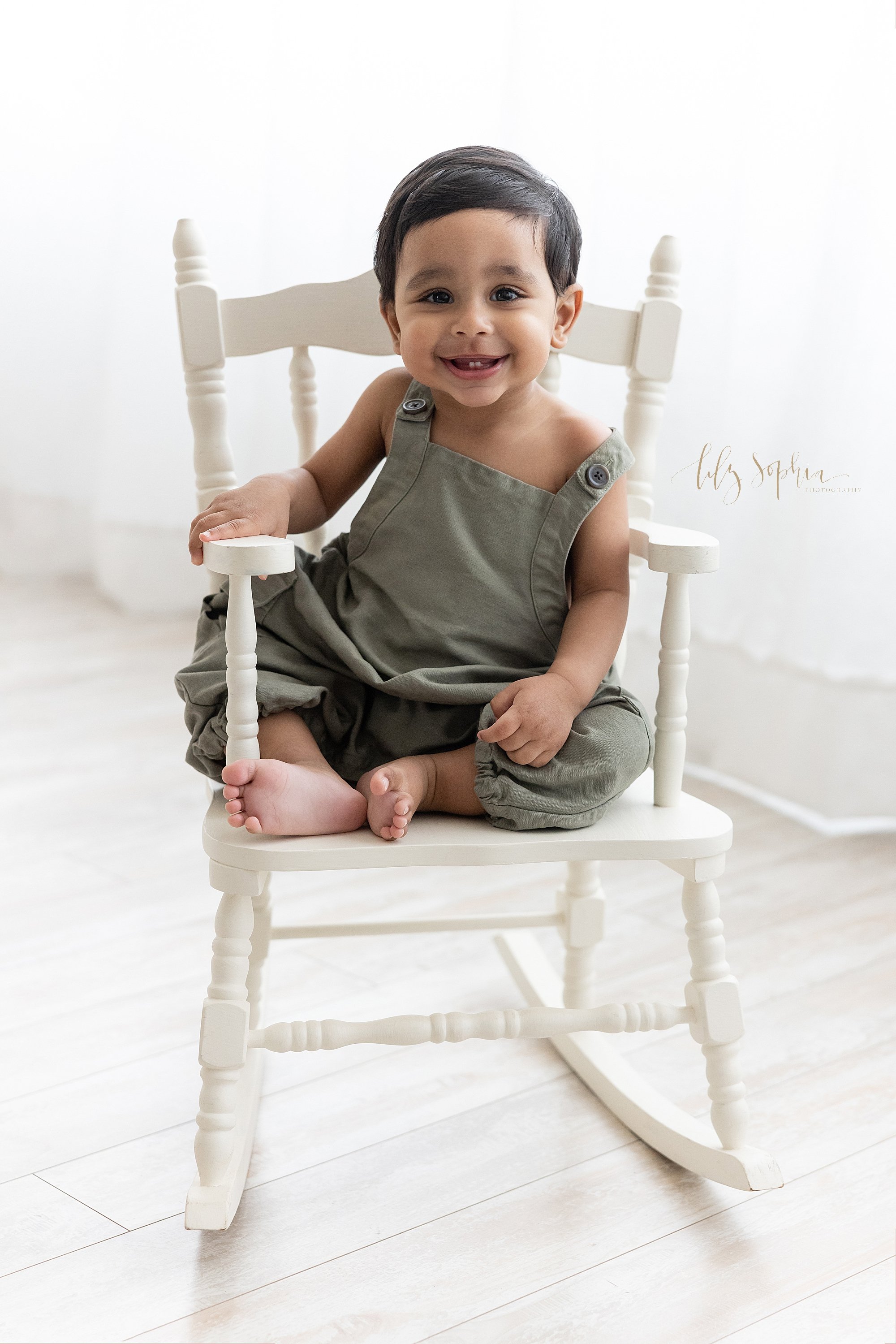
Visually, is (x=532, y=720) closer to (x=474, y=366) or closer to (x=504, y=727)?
(x=504, y=727)

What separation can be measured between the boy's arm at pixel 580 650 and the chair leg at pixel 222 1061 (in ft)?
0.74

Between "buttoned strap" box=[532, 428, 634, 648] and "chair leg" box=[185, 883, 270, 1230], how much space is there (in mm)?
333

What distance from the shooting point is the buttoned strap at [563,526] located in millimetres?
1077

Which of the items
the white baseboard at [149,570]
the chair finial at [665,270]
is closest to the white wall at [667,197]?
the white baseboard at [149,570]

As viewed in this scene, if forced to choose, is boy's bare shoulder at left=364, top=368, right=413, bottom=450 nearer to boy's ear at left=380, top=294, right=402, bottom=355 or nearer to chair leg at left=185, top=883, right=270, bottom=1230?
boy's ear at left=380, top=294, right=402, bottom=355

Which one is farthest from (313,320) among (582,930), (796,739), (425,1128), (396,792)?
(796,739)

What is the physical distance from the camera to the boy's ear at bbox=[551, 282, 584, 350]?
3.59 ft

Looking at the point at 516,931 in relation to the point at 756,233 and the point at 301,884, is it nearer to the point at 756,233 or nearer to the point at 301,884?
the point at 301,884

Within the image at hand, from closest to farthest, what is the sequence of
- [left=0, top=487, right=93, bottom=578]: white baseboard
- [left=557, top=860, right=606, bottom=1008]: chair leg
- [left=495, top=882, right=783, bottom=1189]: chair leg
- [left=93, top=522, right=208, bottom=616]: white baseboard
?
1. [left=495, top=882, right=783, bottom=1189]: chair leg
2. [left=557, top=860, right=606, bottom=1008]: chair leg
3. [left=93, top=522, right=208, bottom=616]: white baseboard
4. [left=0, top=487, right=93, bottom=578]: white baseboard

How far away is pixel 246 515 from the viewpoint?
3.43ft

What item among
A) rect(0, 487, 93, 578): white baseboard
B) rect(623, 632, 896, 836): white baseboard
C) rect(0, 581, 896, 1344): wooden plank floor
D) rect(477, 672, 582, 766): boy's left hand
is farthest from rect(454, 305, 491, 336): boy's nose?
rect(0, 487, 93, 578): white baseboard

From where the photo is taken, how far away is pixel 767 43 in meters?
1.73

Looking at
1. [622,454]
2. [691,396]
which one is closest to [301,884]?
[622,454]

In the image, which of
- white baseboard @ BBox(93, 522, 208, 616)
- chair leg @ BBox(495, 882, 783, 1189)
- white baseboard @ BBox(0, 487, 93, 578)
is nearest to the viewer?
chair leg @ BBox(495, 882, 783, 1189)
